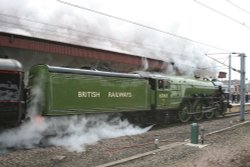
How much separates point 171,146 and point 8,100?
17.1 ft

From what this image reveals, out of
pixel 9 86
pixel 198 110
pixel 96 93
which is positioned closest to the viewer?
pixel 9 86

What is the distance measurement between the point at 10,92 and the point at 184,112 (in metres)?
11.1

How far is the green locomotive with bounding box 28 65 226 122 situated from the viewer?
11.5 metres

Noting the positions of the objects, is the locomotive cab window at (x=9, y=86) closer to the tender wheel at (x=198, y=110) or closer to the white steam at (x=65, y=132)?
the white steam at (x=65, y=132)

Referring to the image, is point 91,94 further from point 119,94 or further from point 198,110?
point 198,110

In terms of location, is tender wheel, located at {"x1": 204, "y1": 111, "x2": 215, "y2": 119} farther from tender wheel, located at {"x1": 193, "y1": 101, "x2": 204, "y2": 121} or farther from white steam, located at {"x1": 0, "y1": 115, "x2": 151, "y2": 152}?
white steam, located at {"x1": 0, "y1": 115, "x2": 151, "y2": 152}

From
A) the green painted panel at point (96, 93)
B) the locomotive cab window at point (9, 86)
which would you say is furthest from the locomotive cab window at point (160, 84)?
the locomotive cab window at point (9, 86)

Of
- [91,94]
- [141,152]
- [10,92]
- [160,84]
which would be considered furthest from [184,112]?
[10,92]

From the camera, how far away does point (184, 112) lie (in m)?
18.8

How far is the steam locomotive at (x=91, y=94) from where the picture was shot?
395 inches

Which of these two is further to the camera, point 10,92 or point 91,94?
point 91,94

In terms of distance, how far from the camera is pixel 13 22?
16.5m

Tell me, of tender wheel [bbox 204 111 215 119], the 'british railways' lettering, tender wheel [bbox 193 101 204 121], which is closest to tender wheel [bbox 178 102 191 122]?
tender wheel [bbox 193 101 204 121]

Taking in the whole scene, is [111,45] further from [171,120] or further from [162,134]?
[162,134]
